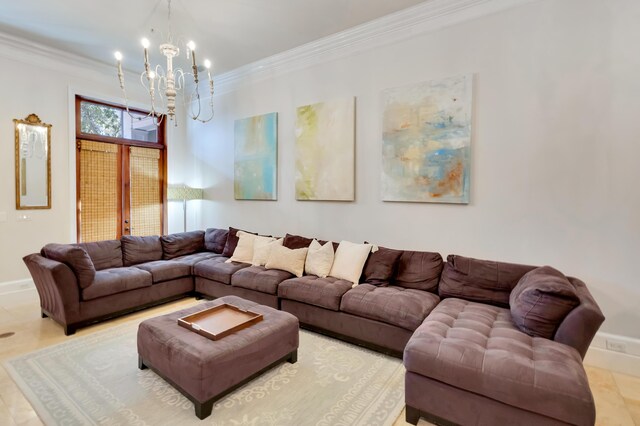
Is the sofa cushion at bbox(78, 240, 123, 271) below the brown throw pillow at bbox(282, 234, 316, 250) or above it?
below

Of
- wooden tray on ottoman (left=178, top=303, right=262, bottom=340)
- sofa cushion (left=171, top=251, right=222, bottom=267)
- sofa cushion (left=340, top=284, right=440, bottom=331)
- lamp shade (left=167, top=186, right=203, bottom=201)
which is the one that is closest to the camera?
wooden tray on ottoman (left=178, top=303, right=262, bottom=340)

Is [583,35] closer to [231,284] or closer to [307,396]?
[307,396]

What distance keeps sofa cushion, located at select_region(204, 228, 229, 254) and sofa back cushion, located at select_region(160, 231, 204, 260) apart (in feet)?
0.36

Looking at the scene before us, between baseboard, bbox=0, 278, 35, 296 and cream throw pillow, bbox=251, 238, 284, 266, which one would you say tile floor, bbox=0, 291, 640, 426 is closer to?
baseboard, bbox=0, 278, 35, 296

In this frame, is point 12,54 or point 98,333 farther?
point 12,54

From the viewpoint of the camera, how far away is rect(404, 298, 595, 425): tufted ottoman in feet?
5.54

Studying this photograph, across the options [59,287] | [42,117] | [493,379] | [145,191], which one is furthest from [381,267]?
[42,117]

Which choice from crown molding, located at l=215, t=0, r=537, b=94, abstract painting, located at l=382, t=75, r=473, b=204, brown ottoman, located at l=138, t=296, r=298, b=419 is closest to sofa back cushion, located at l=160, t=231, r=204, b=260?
brown ottoman, located at l=138, t=296, r=298, b=419

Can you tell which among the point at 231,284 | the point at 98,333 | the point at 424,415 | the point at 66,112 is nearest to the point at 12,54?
the point at 66,112

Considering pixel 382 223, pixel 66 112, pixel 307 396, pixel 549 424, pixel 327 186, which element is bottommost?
pixel 307 396

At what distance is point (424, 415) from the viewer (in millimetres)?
2049

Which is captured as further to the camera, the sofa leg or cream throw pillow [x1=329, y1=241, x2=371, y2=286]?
cream throw pillow [x1=329, y1=241, x2=371, y2=286]

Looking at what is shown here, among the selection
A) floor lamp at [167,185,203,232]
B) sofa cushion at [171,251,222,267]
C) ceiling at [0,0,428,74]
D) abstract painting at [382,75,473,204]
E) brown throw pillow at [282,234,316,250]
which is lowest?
sofa cushion at [171,251,222,267]

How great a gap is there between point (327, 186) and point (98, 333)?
119 inches
